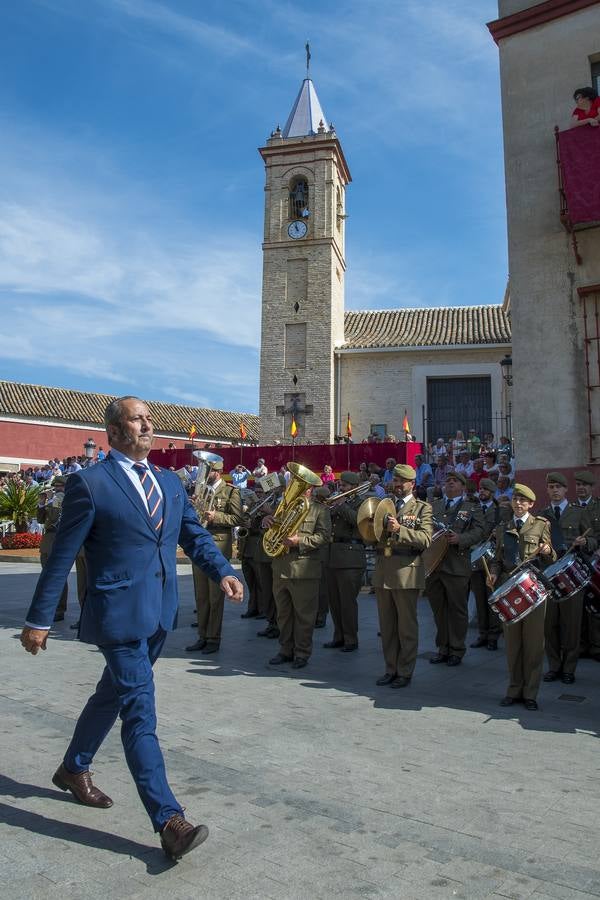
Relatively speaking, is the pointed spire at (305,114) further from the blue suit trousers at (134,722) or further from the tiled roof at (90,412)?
the blue suit trousers at (134,722)

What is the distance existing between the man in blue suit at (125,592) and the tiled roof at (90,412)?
124ft

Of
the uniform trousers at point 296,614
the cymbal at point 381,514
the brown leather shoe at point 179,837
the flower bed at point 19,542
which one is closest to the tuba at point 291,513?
the uniform trousers at point 296,614

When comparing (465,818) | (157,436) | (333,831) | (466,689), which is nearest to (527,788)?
(465,818)

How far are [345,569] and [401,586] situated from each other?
6.18 ft

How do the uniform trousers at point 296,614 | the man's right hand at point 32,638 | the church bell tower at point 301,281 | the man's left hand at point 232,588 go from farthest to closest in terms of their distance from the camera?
the church bell tower at point 301,281 < the uniform trousers at point 296,614 < the man's left hand at point 232,588 < the man's right hand at point 32,638

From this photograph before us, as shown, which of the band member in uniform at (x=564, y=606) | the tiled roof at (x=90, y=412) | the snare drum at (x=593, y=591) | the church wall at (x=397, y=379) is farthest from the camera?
the tiled roof at (x=90, y=412)

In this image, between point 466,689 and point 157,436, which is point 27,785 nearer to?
point 466,689

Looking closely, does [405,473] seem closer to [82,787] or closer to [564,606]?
[564,606]

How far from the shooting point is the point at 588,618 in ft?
26.5

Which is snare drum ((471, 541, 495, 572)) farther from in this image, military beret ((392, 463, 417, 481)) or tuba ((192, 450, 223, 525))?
tuba ((192, 450, 223, 525))

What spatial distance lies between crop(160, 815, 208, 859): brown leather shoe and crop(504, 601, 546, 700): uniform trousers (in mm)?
3696

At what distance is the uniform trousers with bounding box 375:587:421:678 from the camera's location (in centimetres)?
681

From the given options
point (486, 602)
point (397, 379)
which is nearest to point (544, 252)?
point (486, 602)

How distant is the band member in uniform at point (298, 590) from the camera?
7711 millimetres
